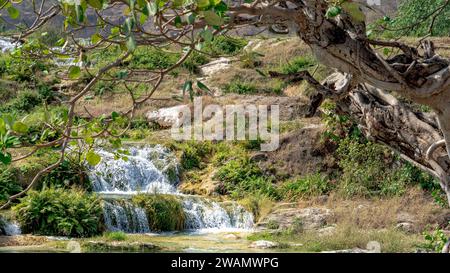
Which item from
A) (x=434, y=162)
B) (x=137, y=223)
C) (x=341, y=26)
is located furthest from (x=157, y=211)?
(x=341, y=26)

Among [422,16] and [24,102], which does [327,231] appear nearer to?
[422,16]

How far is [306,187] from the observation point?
14.7 metres

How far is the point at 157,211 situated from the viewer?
12.7 metres

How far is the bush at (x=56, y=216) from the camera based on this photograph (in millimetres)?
11672

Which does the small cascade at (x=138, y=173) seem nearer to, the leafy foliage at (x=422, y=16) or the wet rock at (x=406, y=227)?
the wet rock at (x=406, y=227)

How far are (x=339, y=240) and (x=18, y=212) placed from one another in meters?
5.61

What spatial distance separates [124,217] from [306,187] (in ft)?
14.1

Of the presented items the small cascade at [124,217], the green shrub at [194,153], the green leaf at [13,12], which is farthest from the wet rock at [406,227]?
the green leaf at [13,12]

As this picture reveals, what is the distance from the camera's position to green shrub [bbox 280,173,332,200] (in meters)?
14.5

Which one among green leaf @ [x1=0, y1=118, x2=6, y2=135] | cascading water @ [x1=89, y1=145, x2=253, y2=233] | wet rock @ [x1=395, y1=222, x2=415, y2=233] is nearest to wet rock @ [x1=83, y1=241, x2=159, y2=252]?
cascading water @ [x1=89, y1=145, x2=253, y2=233]

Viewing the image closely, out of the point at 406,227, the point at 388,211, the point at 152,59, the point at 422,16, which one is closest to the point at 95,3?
the point at 406,227

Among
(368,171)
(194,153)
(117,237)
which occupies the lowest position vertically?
(117,237)

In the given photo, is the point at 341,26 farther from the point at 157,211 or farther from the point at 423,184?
the point at 423,184
